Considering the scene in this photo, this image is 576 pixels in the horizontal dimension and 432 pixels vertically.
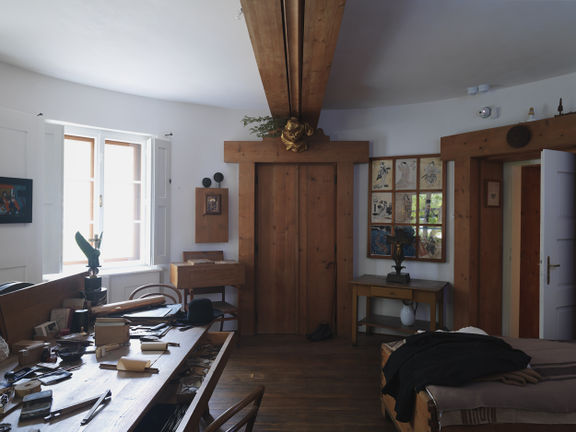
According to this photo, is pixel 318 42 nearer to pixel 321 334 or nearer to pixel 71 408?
pixel 71 408

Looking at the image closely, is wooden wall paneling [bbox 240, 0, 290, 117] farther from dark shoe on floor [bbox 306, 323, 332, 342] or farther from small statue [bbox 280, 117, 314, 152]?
dark shoe on floor [bbox 306, 323, 332, 342]

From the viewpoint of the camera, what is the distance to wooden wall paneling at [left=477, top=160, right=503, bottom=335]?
439 cm

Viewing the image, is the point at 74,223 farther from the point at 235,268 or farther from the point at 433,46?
the point at 433,46

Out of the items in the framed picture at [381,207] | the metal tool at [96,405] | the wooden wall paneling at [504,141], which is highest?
the wooden wall paneling at [504,141]

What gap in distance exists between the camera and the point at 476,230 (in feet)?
14.2

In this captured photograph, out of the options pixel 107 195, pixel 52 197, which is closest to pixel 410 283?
pixel 107 195

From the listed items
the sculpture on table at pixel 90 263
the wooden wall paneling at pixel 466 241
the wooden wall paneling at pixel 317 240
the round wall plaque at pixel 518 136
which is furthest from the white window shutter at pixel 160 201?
the round wall plaque at pixel 518 136

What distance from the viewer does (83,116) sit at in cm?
411

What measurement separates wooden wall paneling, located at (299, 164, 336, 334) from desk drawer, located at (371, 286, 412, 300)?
70 cm

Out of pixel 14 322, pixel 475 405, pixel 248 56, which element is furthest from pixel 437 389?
pixel 248 56

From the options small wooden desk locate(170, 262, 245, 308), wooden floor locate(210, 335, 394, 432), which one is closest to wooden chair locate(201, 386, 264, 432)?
wooden floor locate(210, 335, 394, 432)

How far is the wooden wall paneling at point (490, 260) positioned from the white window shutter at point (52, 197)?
4.87 metres

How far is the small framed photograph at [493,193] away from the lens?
173 inches

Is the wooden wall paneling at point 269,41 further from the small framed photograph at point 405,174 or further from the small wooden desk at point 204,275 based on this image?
the small wooden desk at point 204,275
